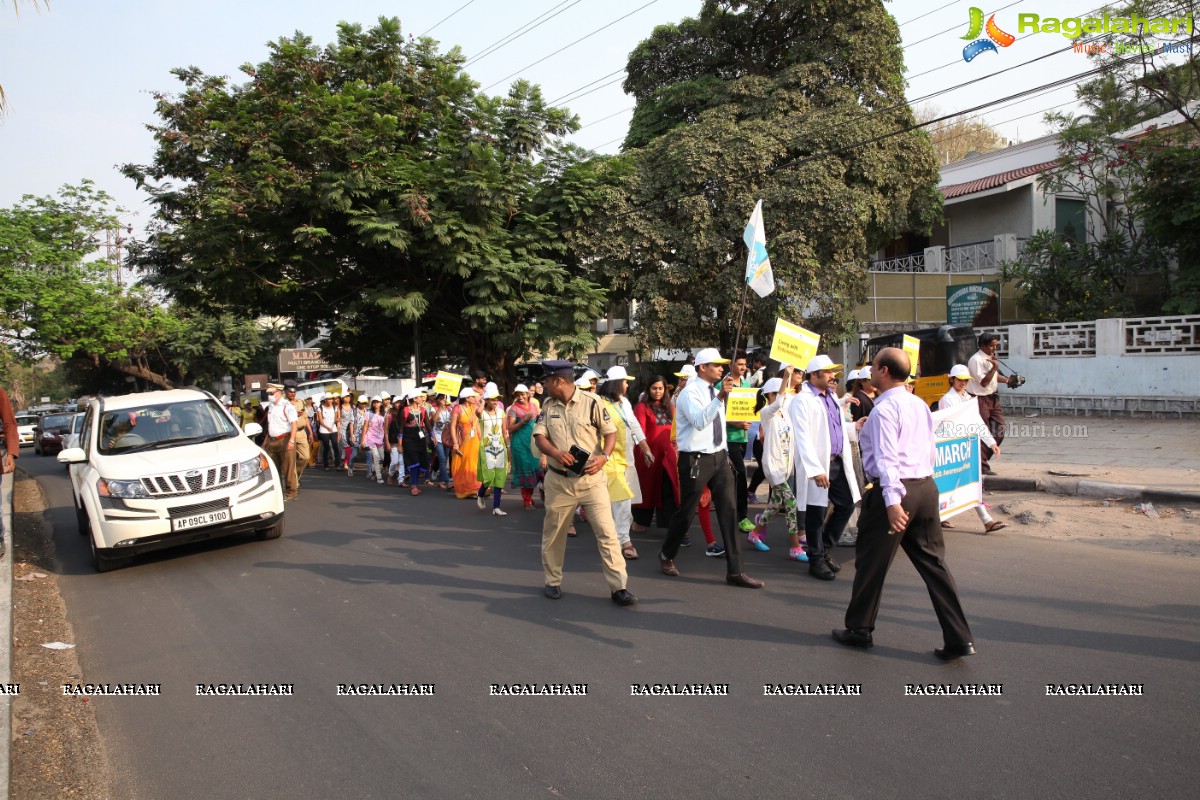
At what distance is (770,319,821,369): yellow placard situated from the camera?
7.46 m

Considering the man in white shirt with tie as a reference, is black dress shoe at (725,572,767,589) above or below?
below

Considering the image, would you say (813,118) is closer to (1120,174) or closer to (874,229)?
(874,229)

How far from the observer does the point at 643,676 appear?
14.9 ft

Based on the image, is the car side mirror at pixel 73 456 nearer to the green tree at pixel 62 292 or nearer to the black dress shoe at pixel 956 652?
the black dress shoe at pixel 956 652

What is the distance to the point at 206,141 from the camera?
54.0ft

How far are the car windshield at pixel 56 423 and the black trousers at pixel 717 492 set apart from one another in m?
32.5

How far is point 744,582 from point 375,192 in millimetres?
12557

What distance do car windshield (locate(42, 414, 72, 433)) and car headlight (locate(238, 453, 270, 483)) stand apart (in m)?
28.3

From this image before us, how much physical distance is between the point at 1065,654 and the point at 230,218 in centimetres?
1596

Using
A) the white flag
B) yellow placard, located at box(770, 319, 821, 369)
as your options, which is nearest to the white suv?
yellow placard, located at box(770, 319, 821, 369)

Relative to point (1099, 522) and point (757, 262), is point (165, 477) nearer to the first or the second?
point (757, 262)

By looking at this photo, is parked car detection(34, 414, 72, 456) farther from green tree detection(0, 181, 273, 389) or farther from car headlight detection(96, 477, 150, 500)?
car headlight detection(96, 477, 150, 500)

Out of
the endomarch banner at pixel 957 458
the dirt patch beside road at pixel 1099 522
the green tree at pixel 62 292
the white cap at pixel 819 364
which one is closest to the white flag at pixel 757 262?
the endomarch banner at pixel 957 458

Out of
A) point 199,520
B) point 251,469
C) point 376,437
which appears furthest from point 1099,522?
point 376,437
